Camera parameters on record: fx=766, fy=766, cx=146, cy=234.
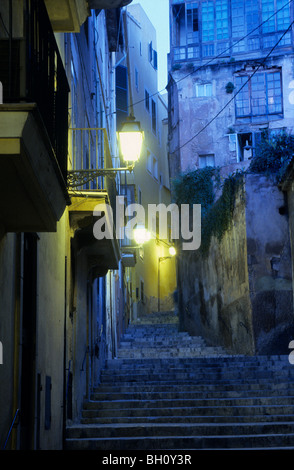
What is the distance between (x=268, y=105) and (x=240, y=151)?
2426 millimetres

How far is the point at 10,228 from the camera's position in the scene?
6785 mm

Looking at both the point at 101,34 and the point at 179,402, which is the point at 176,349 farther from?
the point at 101,34

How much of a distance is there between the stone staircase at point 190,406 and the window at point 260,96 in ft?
66.5

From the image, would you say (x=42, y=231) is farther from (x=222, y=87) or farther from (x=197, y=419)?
(x=222, y=87)

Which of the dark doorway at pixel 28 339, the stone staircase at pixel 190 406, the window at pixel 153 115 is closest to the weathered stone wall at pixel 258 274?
the stone staircase at pixel 190 406

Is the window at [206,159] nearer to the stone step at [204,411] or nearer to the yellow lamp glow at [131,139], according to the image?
the stone step at [204,411]

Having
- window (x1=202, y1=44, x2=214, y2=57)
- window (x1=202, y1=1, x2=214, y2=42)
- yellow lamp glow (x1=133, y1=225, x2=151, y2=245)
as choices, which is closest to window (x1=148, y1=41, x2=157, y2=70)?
window (x1=202, y1=1, x2=214, y2=42)

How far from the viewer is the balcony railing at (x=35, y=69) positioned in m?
5.75

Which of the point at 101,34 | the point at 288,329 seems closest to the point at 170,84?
the point at 101,34

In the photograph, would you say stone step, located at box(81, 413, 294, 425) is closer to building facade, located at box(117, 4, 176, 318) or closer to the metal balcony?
the metal balcony

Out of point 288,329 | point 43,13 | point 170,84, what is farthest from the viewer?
point 170,84

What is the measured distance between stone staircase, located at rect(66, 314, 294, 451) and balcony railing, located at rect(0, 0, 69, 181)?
5.22 metres
